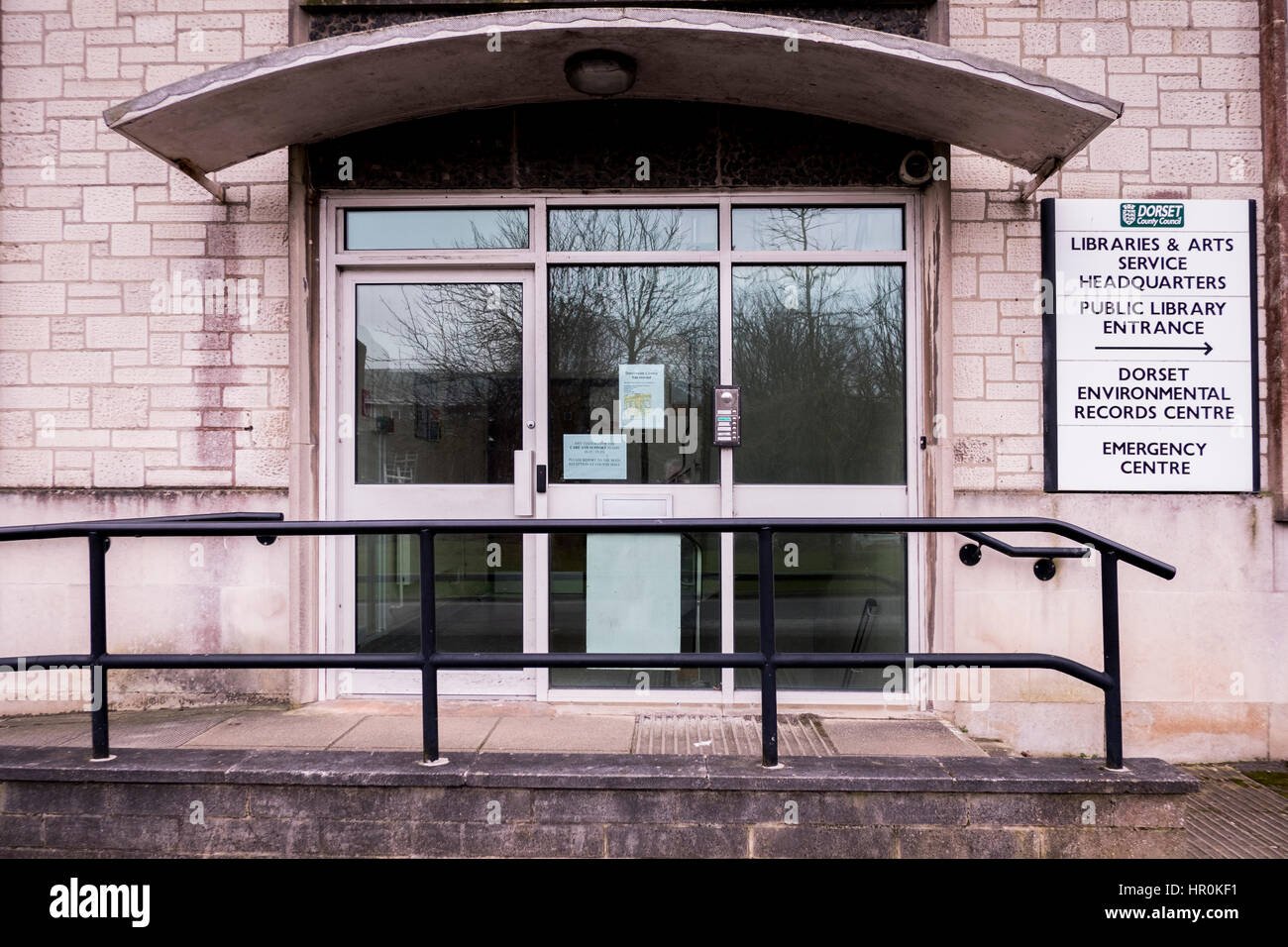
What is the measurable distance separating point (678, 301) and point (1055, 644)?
8.82 feet

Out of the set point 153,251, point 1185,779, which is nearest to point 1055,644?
point 1185,779

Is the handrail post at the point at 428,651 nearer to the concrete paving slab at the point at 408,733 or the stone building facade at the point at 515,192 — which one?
the concrete paving slab at the point at 408,733

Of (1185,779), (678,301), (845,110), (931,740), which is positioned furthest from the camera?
(678,301)

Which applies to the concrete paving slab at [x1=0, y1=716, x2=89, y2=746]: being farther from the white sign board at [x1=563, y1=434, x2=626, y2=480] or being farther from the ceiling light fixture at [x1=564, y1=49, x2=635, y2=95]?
the ceiling light fixture at [x1=564, y1=49, x2=635, y2=95]

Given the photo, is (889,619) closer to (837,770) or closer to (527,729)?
(837,770)

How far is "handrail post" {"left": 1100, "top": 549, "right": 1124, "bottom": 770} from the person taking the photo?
269 cm

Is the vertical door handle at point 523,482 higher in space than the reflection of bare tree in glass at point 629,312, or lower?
lower

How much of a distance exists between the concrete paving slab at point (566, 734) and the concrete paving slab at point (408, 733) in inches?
3.0

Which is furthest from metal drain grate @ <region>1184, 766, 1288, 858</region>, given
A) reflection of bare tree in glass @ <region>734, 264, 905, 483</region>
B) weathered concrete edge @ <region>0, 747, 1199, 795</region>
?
reflection of bare tree in glass @ <region>734, 264, 905, 483</region>

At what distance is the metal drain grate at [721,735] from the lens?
3.25 meters

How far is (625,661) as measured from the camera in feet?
8.96

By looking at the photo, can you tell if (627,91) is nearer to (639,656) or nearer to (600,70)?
(600,70)

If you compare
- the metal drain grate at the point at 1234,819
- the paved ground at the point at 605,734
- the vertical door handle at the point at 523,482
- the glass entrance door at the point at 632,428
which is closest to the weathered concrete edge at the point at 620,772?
the paved ground at the point at 605,734

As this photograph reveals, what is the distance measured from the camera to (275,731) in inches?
138
